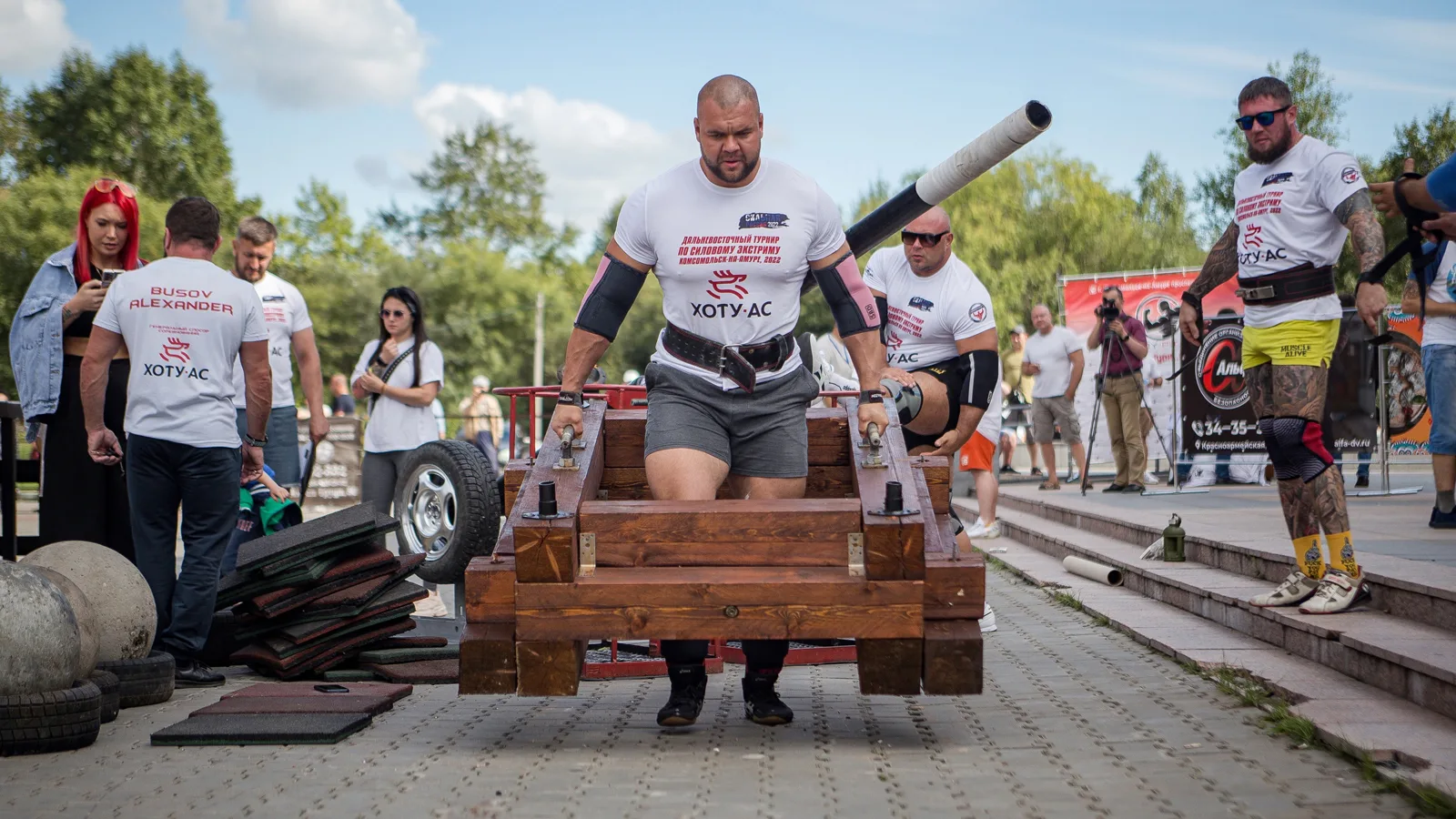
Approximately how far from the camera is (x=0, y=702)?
4602 millimetres

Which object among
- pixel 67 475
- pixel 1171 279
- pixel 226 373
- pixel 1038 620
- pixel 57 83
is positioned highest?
pixel 57 83

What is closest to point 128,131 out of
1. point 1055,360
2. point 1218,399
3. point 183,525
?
point 1055,360

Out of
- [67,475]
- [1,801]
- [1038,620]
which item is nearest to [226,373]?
[67,475]

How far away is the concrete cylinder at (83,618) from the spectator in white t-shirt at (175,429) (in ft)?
2.70

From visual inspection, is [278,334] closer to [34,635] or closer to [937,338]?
[937,338]

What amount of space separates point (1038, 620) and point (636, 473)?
11.2ft

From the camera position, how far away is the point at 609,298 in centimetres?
526

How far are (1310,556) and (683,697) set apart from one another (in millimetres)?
3132

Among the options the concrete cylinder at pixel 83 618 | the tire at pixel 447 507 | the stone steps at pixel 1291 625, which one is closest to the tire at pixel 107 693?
the concrete cylinder at pixel 83 618

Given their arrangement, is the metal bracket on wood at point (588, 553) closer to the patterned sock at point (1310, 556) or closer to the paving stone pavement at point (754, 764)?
the paving stone pavement at point (754, 764)

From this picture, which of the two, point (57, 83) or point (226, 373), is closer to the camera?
point (226, 373)

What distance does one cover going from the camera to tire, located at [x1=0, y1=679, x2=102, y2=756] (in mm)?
4609

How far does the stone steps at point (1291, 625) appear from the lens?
15.9 feet

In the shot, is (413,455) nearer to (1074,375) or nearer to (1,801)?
(1,801)
